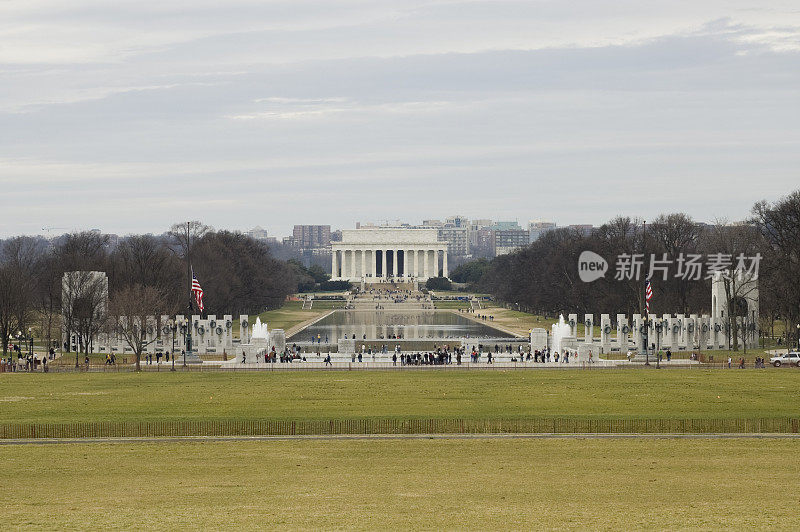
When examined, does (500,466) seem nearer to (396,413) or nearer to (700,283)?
(396,413)

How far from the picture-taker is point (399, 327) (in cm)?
12300

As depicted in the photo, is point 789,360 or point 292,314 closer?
point 789,360

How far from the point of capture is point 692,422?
42531mm

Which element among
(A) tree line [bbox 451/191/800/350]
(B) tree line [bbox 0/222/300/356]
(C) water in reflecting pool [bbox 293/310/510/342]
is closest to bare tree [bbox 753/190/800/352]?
(A) tree line [bbox 451/191/800/350]

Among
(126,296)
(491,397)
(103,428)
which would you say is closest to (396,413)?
(491,397)

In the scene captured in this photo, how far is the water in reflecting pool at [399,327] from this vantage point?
107m

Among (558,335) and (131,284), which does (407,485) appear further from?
(131,284)

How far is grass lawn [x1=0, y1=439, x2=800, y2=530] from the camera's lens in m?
27.6

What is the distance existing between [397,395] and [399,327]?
Answer: 6885 centimetres

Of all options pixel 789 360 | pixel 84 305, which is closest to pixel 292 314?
pixel 84 305

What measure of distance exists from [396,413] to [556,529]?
67.5ft

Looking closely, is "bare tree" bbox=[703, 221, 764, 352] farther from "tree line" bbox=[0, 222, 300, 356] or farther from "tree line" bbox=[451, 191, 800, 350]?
"tree line" bbox=[0, 222, 300, 356]

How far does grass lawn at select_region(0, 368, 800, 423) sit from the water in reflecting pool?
32.6 metres

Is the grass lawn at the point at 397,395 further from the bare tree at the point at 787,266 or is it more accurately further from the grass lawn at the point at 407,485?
the bare tree at the point at 787,266
